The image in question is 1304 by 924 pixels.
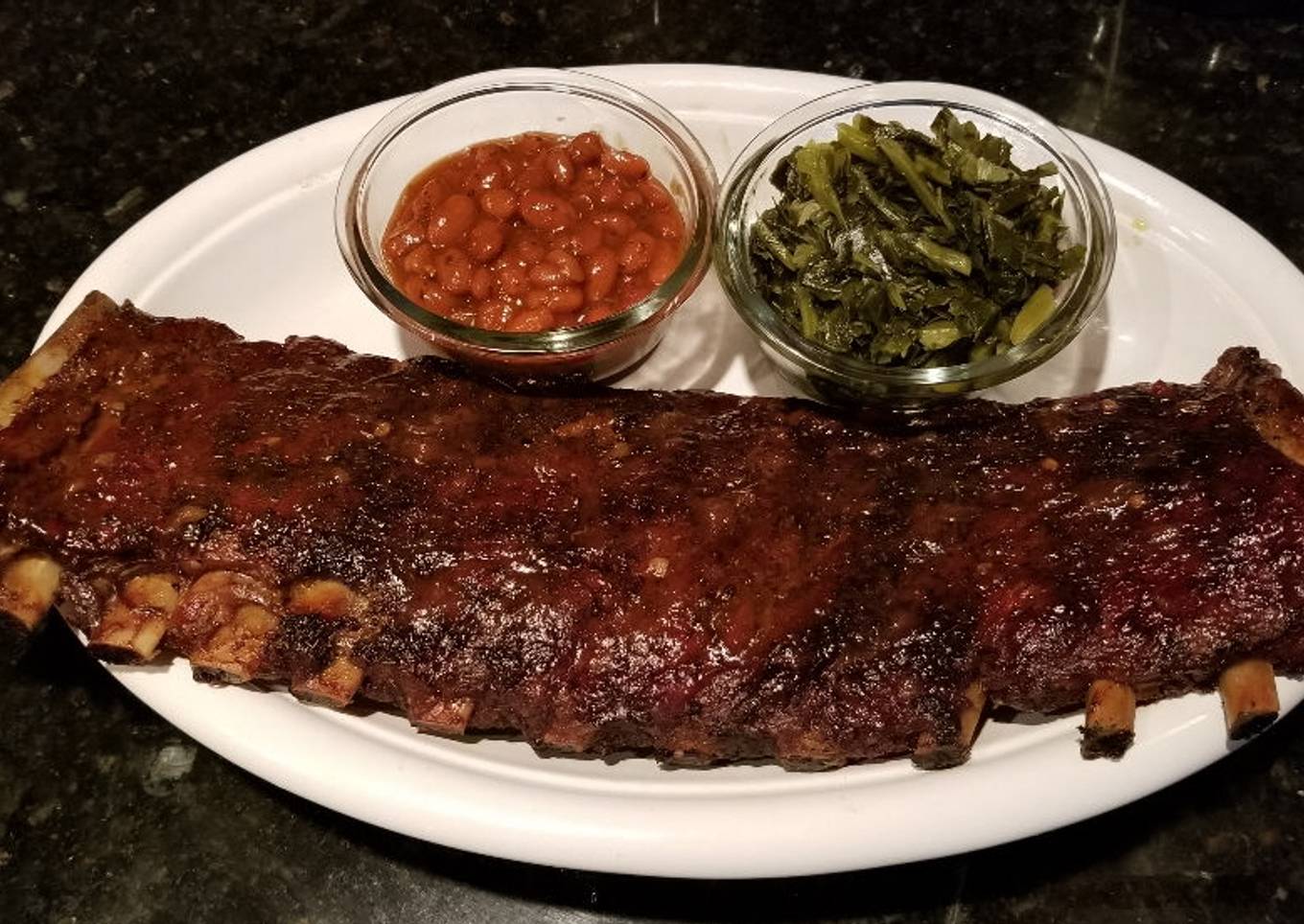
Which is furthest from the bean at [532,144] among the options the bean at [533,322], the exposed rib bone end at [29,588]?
the exposed rib bone end at [29,588]

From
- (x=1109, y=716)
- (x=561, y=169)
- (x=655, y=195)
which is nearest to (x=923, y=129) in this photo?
(x=655, y=195)

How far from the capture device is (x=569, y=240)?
3.01 metres

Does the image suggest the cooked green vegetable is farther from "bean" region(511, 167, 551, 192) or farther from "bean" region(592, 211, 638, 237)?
"bean" region(511, 167, 551, 192)

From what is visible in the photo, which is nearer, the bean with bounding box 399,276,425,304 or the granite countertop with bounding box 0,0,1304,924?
the granite countertop with bounding box 0,0,1304,924

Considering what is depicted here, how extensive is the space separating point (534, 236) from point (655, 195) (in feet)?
1.18

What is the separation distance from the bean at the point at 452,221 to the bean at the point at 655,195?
17.4 inches

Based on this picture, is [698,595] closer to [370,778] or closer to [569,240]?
[370,778]

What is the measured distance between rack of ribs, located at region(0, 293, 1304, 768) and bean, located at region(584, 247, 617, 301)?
1.18ft

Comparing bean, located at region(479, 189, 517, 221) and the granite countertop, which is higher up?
bean, located at region(479, 189, 517, 221)

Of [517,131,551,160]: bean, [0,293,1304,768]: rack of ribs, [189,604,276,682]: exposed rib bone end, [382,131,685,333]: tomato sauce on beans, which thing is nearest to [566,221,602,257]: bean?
[382,131,685,333]: tomato sauce on beans

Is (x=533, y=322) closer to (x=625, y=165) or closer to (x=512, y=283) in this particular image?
(x=512, y=283)

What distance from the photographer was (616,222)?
3.06m

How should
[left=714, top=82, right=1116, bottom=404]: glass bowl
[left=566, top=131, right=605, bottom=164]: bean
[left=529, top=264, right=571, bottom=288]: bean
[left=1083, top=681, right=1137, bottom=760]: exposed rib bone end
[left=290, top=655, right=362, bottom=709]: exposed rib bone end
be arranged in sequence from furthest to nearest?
[left=566, top=131, right=605, bottom=164]: bean
[left=529, top=264, right=571, bottom=288]: bean
[left=714, top=82, right=1116, bottom=404]: glass bowl
[left=290, top=655, right=362, bottom=709]: exposed rib bone end
[left=1083, top=681, right=1137, bottom=760]: exposed rib bone end

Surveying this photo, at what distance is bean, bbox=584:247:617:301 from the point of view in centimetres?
298
